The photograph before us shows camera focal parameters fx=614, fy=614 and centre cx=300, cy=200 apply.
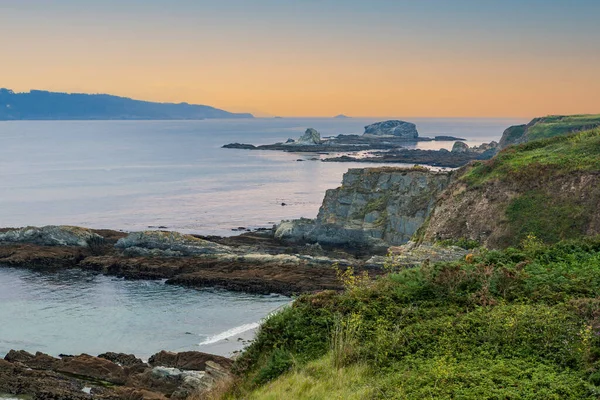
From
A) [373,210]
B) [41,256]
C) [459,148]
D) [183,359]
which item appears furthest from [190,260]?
[459,148]

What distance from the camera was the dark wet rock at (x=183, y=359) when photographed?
28073 millimetres

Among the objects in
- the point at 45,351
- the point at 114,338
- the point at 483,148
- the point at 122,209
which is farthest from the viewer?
the point at 483,148

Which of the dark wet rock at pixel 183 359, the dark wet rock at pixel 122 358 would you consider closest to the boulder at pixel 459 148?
the dark wet rock at pixel 183 359

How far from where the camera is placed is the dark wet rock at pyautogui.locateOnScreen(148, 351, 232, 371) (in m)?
28.1

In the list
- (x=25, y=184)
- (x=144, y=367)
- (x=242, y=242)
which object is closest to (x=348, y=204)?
(x=242, y=242)

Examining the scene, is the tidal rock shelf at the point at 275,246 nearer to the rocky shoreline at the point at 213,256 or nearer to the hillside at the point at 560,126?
the rocky shoreline at the point at 213,256

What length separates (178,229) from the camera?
7300cm

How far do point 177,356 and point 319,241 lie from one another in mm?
35184

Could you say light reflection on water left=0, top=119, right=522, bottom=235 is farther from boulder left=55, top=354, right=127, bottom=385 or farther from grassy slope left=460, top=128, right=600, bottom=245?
boulder left=55, top=354, right=127, bottom=385

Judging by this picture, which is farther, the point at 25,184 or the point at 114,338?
the point at 25,184

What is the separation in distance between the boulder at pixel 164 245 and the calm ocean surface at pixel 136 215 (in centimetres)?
645

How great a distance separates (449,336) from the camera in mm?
13430

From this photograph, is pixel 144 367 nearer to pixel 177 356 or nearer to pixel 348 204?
pixel 177 356

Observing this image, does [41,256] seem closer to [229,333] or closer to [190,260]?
[190,260]
